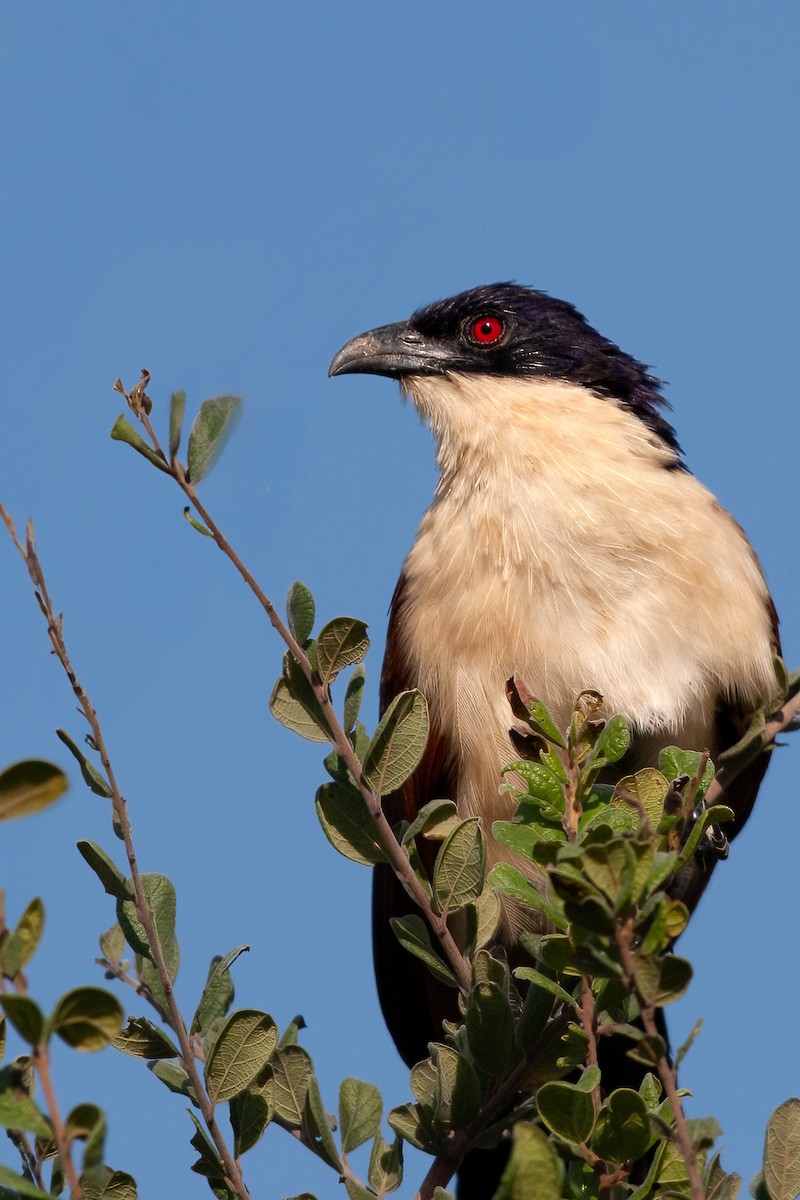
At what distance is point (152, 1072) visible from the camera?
7.32 feet

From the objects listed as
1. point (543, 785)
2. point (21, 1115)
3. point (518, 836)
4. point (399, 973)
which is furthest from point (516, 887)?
point (399, 973)

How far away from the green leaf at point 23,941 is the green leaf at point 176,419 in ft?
2.92

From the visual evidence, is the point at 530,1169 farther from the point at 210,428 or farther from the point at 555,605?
the point at 555,605

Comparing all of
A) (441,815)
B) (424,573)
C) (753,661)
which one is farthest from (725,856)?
(441,815)

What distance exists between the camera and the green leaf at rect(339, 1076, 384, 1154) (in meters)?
2.31

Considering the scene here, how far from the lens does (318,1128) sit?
229 cm

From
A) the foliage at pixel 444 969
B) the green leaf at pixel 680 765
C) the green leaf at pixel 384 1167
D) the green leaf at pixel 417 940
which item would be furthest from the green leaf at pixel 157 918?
the green leaf at pixel 680 765

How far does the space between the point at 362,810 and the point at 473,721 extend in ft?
4.90

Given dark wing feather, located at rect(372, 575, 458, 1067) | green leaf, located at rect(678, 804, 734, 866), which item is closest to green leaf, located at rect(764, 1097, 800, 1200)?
green leaf, located at rect(678, 804, 734, 866)

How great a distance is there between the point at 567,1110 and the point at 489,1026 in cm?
40

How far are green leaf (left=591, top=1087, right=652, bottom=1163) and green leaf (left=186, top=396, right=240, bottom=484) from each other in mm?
1048

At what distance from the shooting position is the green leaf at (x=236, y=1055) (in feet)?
6.81

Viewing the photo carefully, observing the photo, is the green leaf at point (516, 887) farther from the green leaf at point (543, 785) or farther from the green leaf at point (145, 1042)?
the green leaf at point (145, 1042)

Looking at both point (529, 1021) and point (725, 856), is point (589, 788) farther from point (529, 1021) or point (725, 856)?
point (725, 856)
